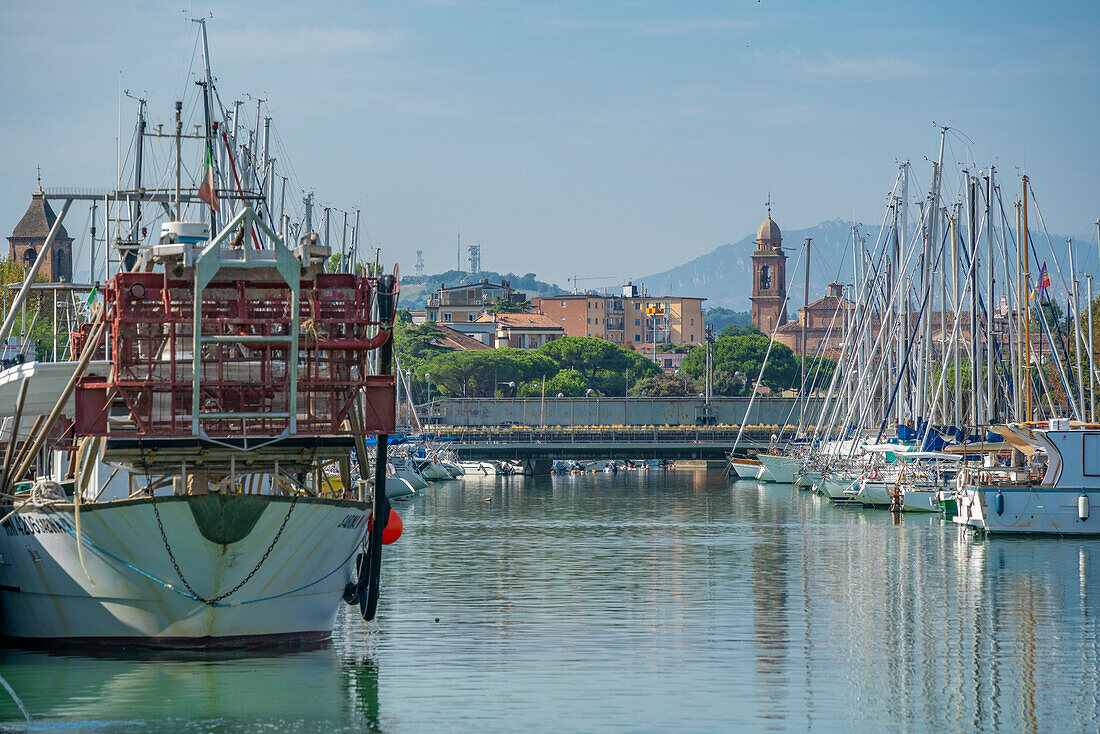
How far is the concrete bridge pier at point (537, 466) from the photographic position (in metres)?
146

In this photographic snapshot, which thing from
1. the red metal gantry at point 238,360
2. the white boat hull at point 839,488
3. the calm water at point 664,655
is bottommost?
the calm water at point 664,655

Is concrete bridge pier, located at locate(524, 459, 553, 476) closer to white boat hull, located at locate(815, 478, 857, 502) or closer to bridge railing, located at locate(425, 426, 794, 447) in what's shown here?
bridge railing, located at locate(425, 426, 794, 447)

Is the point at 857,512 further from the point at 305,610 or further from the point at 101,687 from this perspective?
the point at 101,687

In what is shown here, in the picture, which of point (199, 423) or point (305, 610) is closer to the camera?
point (199, 423)

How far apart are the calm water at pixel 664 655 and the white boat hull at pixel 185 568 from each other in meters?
0.73

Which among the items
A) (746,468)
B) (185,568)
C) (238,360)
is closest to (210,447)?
(238,360)

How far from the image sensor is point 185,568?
97.9 feet

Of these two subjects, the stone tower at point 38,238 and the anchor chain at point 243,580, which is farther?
the stone tower at point 38,238

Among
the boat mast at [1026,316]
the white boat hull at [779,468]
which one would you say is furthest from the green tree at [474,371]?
the boat mast at [1026,316]

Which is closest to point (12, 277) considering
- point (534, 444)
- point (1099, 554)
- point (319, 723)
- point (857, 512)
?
point (534, 444)

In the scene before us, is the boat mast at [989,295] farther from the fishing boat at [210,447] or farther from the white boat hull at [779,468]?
the white boat hull at [779,468]

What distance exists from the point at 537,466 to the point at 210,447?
120 metres

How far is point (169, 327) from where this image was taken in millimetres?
30625

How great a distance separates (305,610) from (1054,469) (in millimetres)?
34732
